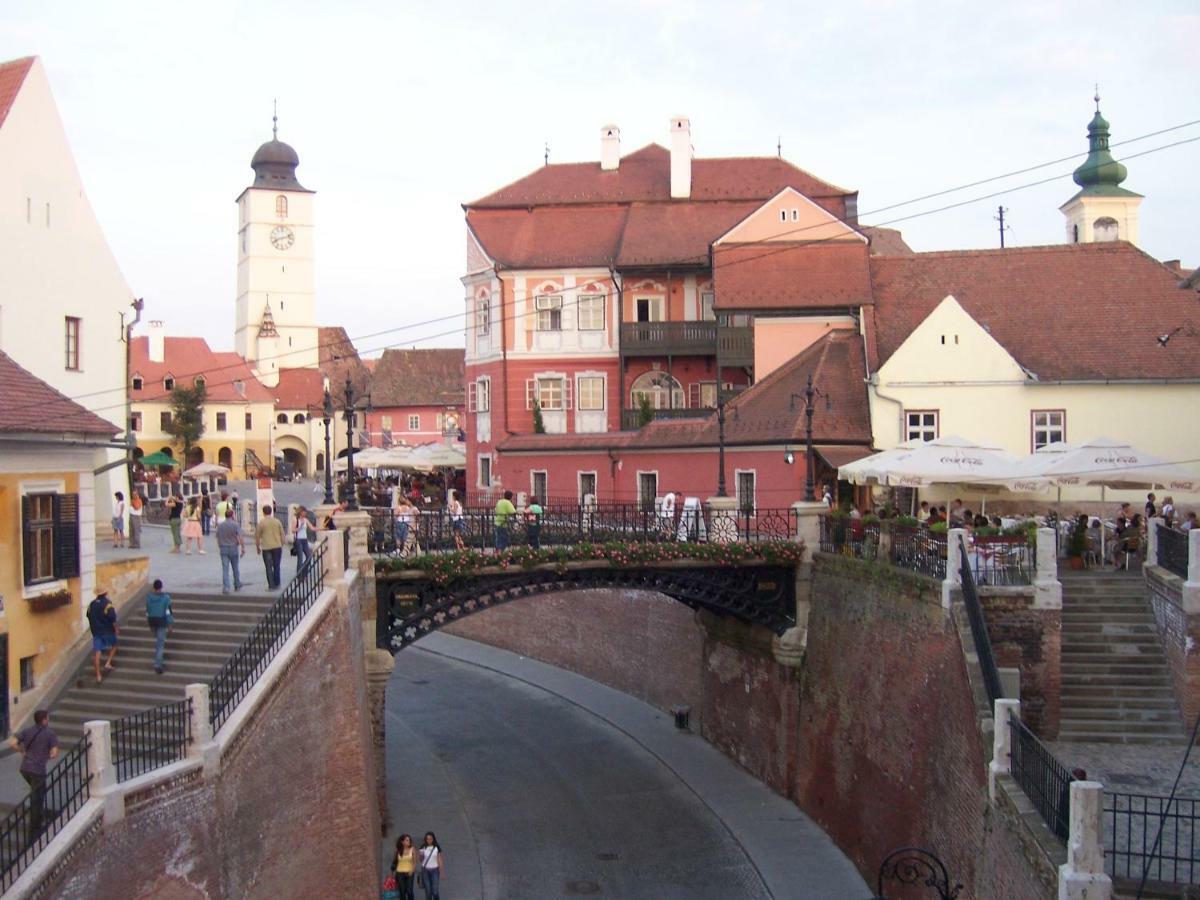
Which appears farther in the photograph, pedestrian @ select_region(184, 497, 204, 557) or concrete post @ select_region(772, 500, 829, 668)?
pedestrian @ select_region(184, 497, 204, 557)

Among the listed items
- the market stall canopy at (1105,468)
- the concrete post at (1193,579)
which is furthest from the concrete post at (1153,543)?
the concrete post at (1193,579)

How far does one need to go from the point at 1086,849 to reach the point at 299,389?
3361 inches

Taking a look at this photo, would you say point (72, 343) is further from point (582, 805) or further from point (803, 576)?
point (803, 576)

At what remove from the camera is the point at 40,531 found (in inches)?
774

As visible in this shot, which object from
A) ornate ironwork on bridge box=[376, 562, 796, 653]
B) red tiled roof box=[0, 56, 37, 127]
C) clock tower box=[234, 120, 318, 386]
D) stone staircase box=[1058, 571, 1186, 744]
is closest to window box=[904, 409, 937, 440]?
ornate ironwork on bridge box=[376, 562, 796, 653]

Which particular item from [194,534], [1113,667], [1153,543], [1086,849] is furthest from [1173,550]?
[194,534]

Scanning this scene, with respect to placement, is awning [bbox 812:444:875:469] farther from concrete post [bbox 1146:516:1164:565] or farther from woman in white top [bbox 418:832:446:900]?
woman in white top [bbox 418:832:446:900]

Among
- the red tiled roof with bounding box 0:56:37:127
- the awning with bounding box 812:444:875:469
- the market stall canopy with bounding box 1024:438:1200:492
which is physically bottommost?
the market stall canopy with bounding box 1024:438:1200:492

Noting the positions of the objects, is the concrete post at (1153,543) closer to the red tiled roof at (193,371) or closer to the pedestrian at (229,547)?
the pedestrian at (229,547)

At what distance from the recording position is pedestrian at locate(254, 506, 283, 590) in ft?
71.5

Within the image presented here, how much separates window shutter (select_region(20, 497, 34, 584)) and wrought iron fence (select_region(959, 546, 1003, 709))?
13.9 metres

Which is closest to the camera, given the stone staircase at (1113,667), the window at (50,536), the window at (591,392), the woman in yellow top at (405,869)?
→ the stone staircase at (1113,667)

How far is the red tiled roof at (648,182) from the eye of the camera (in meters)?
48.9

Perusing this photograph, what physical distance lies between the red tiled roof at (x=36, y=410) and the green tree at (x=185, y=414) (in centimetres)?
6128
